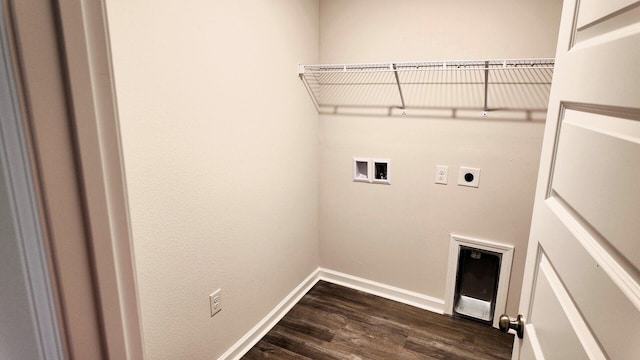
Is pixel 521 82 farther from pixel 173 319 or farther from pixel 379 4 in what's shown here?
pixel 173 319

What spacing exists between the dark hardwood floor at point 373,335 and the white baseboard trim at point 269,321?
1.3 inches

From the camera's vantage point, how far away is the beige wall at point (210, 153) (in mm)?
1222

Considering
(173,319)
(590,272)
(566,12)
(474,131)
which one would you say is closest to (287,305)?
(173,319)

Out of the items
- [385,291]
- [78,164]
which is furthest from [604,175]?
[385,291]

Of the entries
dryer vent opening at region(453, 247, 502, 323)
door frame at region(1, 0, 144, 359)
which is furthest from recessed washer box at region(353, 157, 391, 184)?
door frame at region(1, 0, 144, 359)

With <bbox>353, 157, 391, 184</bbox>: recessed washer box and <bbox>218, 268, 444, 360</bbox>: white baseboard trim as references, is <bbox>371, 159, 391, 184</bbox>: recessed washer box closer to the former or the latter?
<bbox>353, 157, 391, 184</bbox>: recessed washer box

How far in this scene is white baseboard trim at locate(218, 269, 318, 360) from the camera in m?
1.87

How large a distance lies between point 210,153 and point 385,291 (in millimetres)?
1658

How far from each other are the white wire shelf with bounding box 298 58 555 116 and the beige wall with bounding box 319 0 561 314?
0.09m

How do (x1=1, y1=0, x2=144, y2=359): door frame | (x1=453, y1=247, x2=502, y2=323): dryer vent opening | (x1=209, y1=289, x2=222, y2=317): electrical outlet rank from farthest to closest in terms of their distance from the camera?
(x1=453, y1=247, x2=502, y2=323): dryer vent opening, (x1=209, y1=289, x2=222, y2=317): electrical outlet, (x1=1, y1=0, x2=144, y2=359): door frame

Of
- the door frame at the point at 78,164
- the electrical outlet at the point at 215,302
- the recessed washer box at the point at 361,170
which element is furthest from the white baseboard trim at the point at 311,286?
the door frame at the point at 78,164

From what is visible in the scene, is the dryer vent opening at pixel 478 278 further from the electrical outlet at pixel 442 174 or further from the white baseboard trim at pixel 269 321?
the white baseboard trim at pixel 269 321

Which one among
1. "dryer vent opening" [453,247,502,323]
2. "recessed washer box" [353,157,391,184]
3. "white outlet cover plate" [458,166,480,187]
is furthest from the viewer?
"recessed washer box" [353,157,391,184]

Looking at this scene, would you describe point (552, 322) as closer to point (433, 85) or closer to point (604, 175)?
point (604, 175)
